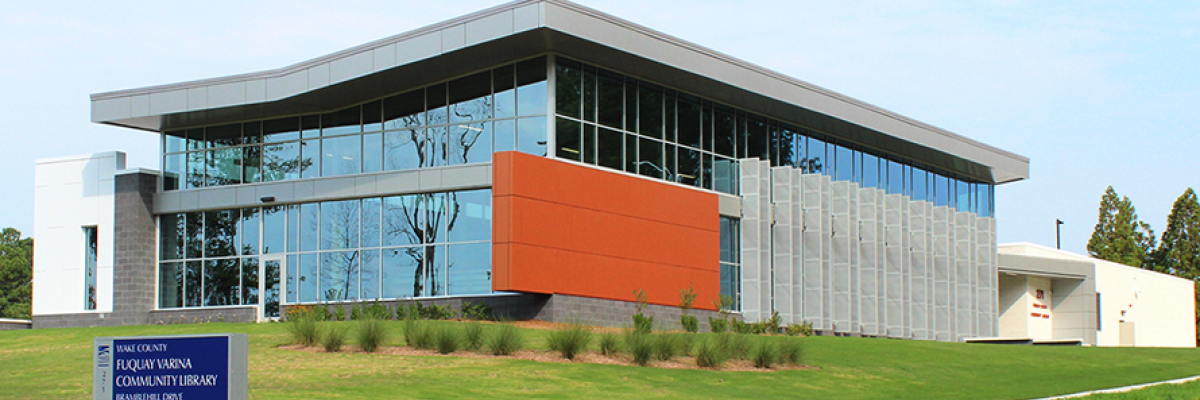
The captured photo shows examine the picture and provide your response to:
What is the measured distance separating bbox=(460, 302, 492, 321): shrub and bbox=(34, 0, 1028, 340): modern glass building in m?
0.24

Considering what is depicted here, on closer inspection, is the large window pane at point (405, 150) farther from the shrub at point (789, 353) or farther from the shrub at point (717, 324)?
the shrub at point (789, 353)

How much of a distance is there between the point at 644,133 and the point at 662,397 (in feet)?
53.7

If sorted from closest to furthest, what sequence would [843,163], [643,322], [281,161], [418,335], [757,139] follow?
[418,335] < [643,322] < [281,161] < [757,139] < [843,163]

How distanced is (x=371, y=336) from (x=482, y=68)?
11280mm

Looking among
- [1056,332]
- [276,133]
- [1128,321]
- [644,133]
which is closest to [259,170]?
[276,133]

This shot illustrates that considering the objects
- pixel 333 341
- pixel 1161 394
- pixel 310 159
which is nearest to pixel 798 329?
pixel 310 159

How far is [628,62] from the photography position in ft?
101

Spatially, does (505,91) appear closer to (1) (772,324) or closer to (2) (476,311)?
(2) (476,311)

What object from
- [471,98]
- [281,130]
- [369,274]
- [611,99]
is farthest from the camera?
[281,130]

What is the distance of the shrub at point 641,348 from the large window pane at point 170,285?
18.9 m

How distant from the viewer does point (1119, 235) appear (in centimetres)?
7456

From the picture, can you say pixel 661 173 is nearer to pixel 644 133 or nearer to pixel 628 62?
pixel 644 133

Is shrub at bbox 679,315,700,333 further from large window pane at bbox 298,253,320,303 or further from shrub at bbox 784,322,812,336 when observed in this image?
large window pane at bbox 298,253,320,303

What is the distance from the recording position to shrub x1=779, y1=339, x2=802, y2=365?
22.0 meters
